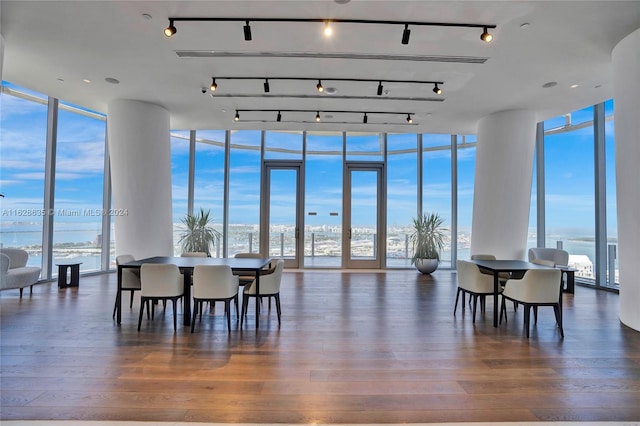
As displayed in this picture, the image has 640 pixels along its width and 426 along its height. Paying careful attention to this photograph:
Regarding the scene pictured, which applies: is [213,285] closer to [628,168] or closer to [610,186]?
[628,168]

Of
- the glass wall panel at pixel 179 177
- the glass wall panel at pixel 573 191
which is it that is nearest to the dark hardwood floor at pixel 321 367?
the glass wall panel at pixel 573 191

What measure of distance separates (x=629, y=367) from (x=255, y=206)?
795 cm

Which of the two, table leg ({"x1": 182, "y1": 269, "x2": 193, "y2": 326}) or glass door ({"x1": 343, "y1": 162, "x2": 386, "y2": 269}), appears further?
glass door ({"x1": 343, "y1": 162, "x2": 386, "y2": 269})

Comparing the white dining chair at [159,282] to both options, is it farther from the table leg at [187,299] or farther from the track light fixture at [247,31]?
the track light fixture at [247,31]

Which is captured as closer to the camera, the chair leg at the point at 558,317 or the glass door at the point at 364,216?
the chair leg at the point at 558,317

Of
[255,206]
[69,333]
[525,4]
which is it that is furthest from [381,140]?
[69,333]

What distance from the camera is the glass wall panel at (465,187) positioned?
9.27 m

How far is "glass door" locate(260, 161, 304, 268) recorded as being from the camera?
933 centimetres

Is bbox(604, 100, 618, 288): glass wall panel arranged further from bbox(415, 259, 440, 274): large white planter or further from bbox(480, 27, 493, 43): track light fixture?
bbox(480, 27, 493, 43): track light fixture

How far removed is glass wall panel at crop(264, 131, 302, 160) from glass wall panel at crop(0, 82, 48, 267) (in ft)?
16.1

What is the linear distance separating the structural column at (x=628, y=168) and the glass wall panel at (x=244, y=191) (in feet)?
24.6

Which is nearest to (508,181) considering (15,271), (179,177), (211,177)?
(211,177)

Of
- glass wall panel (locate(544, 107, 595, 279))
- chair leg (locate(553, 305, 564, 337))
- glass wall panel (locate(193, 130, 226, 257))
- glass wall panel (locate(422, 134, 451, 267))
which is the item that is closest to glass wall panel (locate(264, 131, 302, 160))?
glass wall panel (locate(193, 130, 226, 257))

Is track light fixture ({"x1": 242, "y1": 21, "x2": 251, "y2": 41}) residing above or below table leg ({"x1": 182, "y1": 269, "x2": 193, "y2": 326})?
above
